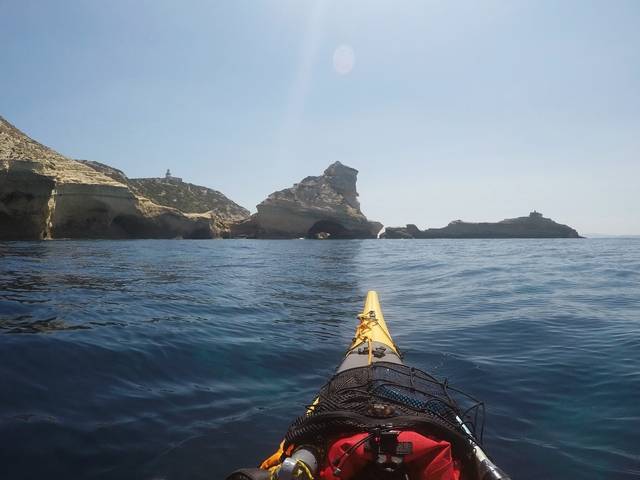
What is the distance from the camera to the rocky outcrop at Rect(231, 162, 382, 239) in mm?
72562

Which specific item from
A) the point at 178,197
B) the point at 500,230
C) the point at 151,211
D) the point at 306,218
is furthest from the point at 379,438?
the point at 500,230

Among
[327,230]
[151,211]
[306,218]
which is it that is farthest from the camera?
[327,230]

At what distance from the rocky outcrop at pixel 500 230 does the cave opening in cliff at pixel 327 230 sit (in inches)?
569

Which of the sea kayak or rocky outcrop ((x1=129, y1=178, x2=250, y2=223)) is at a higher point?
rocky outcrop ((x1=129, y1=178, x2=250, y2=223))

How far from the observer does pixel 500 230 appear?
3659 inches

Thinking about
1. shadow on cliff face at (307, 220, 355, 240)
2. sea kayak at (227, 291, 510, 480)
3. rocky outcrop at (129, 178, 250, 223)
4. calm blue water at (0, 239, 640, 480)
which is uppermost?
rocky outcrop at (129, 178, 250, 223)

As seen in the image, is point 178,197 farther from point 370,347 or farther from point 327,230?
point 370,347

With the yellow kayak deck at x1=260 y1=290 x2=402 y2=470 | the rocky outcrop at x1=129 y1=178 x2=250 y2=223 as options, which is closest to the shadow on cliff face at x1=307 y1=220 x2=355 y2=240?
the rocky outcrop at x1=129 y1=178 x2=250 y2=223

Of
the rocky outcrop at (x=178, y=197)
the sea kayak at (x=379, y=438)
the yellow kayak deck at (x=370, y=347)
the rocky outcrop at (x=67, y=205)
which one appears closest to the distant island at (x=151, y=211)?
the rocky outcrop at (x=67, y=205)

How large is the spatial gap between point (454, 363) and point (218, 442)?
13.0ft

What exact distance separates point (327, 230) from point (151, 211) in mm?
38037

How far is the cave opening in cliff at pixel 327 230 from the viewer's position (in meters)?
76.9

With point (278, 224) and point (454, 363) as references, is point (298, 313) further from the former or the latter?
point (278, 224)

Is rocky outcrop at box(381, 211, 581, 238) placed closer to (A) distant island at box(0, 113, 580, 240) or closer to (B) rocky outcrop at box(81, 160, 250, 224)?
(A) distant island at box(0, 113, 580, 240)
